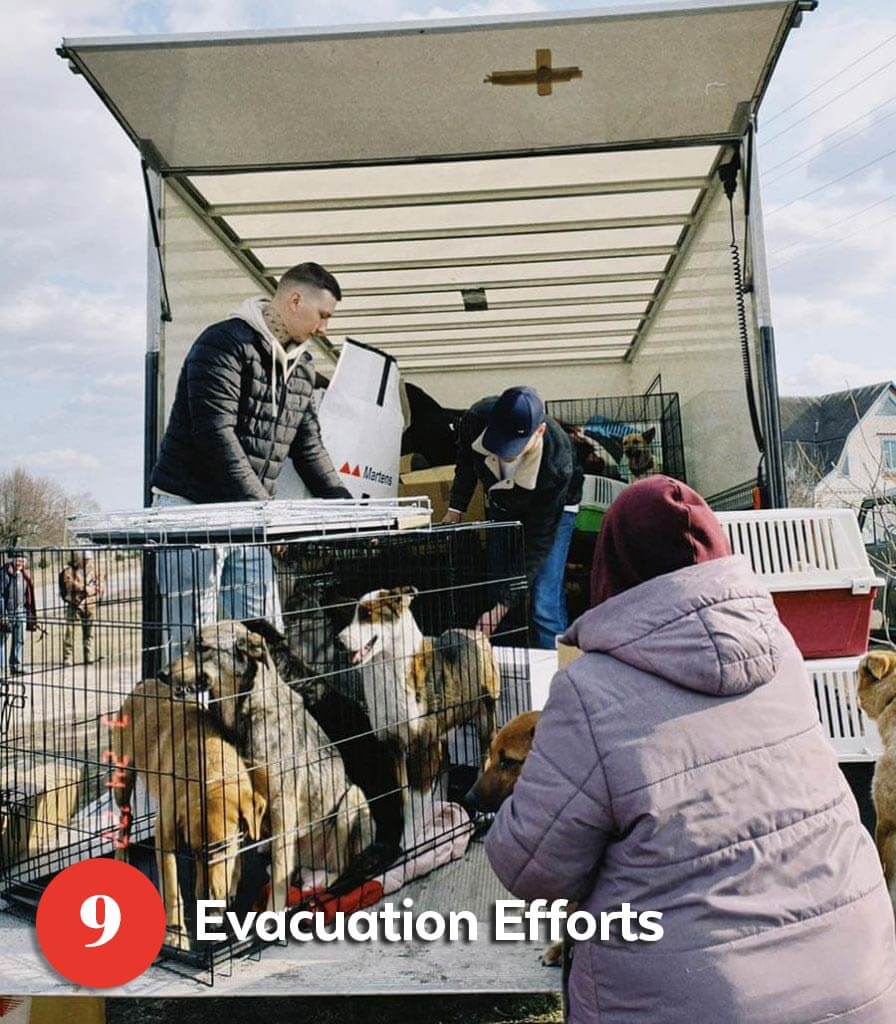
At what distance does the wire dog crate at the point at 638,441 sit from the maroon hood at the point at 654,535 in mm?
4167

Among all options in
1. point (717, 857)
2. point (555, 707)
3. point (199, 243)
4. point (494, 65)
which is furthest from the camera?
point (199, 243)

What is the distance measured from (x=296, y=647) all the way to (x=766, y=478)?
87.4 inches

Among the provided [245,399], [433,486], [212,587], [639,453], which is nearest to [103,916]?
[212,587]

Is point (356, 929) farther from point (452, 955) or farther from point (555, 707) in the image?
point (555, 707)

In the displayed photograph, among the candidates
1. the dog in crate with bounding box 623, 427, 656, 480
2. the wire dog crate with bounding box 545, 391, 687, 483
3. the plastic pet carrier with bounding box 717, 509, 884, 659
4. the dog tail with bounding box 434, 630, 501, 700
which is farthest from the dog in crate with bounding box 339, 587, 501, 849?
the dog in crate with bounding box 623, 427, 656, 480

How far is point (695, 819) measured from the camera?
133 cm

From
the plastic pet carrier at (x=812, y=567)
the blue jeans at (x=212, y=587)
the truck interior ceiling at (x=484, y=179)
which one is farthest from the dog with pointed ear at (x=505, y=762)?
the truck interior ceiling at (x=484, y=179)

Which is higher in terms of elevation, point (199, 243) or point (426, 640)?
point (199, 243)

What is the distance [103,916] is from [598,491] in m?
3.76

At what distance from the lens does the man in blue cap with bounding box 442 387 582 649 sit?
3.77 meters

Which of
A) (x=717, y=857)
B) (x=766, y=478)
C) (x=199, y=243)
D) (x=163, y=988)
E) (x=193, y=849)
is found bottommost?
(x=163, y=988)

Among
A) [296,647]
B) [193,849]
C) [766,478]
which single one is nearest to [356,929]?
[193,849]

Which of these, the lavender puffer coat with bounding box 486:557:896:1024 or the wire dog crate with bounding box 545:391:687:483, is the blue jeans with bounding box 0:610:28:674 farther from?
the wire dog crate with bounding box 545:391:687:483

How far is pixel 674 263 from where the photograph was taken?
5.58 m
